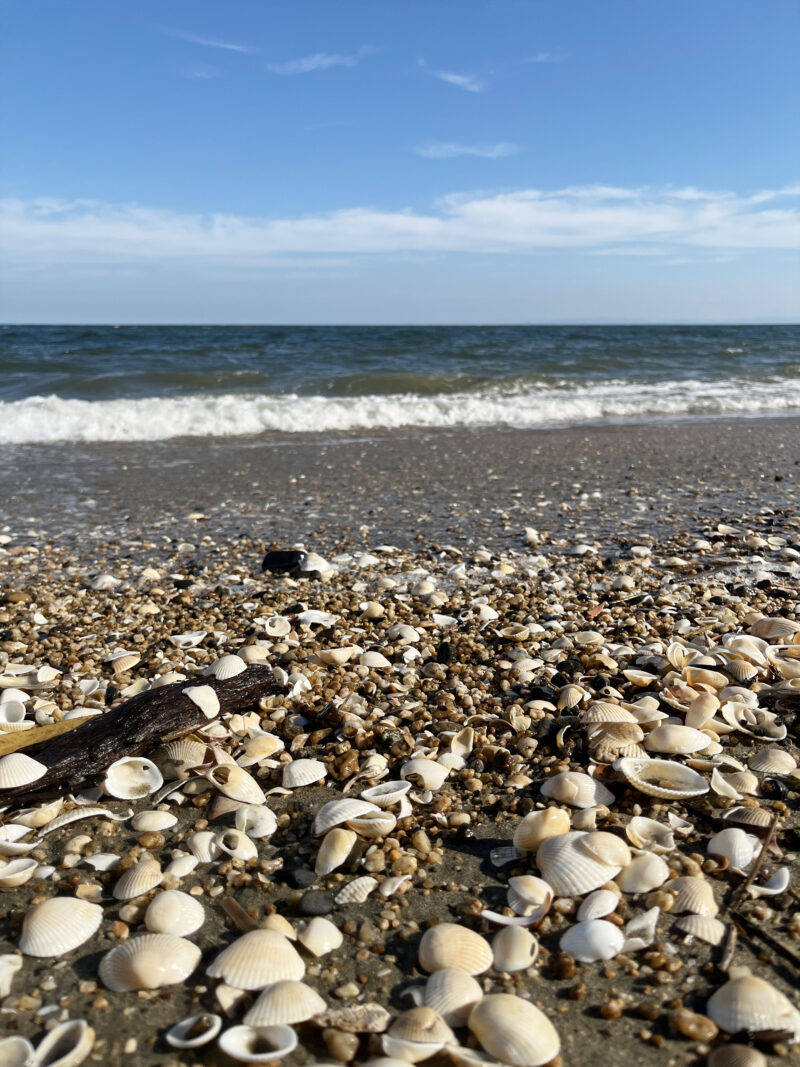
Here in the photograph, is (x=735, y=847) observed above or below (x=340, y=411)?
below

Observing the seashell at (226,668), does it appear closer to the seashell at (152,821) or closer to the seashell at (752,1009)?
the seashell at (152,821)

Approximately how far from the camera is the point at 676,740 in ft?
8.66

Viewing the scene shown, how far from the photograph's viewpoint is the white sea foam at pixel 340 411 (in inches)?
465

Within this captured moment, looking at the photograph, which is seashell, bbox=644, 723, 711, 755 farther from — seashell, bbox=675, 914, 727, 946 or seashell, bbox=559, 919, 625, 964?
seashell, bbox=559, 919, 625, 964

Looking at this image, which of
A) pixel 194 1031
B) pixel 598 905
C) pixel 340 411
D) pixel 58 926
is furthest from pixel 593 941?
pixel 340 411

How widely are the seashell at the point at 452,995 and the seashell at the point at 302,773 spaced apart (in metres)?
0.93

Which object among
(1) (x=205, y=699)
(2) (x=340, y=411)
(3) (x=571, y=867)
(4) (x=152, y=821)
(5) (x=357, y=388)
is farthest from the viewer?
(5) (x=357, y=388)

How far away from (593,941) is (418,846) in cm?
59

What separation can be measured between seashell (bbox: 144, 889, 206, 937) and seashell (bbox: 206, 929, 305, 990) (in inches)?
6.1

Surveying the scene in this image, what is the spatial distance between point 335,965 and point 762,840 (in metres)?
1.28

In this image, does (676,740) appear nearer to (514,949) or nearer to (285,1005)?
(514,949)

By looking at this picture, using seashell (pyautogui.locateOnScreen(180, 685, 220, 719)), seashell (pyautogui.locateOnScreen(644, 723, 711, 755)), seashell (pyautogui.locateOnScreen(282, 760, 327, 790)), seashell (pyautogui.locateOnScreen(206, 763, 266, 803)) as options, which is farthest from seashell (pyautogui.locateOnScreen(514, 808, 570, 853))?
seashell (pyautogui.locateOnScreen(180, 685, 220, 719))

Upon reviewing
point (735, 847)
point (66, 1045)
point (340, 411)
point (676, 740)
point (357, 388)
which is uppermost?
point (357, 388)

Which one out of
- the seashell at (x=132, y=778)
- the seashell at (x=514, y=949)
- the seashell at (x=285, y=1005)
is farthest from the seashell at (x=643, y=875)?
the seashell at (x=132, y=778)
